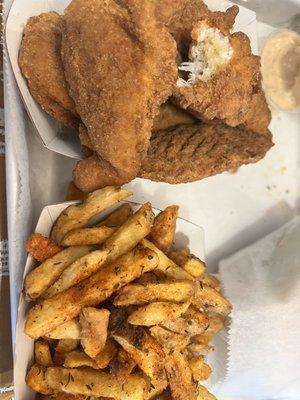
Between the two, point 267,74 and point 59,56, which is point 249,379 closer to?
point 267,74

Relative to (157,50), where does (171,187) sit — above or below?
below

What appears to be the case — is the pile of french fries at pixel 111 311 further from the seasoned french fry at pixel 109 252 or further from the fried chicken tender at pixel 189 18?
the fried chicken tender at pixel 189 18

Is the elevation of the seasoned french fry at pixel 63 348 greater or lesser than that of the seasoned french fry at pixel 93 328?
lesser

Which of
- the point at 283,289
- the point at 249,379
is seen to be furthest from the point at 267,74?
the point at 249,379

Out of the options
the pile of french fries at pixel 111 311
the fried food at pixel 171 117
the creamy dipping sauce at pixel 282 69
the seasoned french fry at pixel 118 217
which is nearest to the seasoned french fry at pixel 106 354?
the pile of french fries at pixel 111 311

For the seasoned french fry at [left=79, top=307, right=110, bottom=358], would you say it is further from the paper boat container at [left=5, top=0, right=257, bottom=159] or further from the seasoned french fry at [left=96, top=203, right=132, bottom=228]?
the paper boat container at [left=5, top=0, right=257, bottom=159]

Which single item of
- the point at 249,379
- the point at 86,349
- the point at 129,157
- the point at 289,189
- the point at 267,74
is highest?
the point at 267,74
